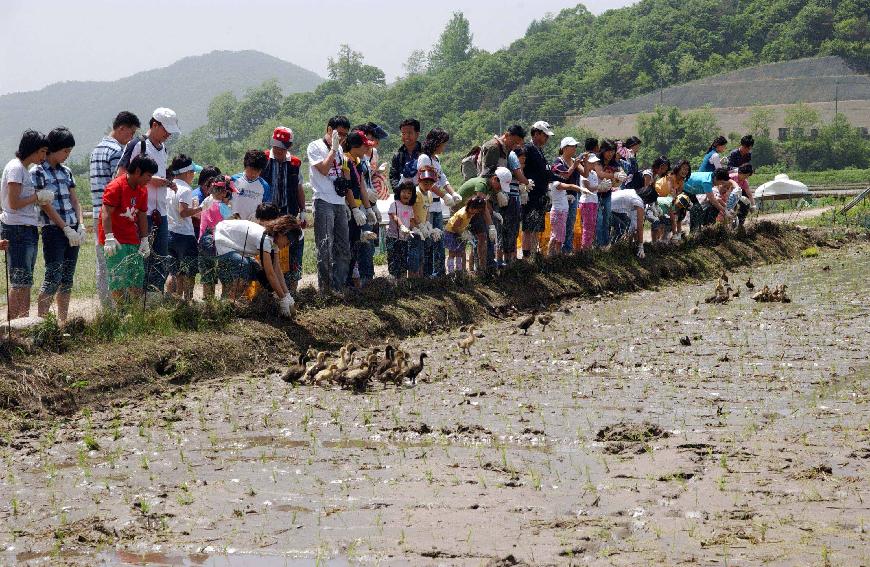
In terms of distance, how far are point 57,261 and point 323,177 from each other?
123 inches

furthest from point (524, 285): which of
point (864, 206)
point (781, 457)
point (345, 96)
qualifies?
point (345, 96)

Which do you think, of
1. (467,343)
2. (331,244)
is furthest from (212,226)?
(467,343)

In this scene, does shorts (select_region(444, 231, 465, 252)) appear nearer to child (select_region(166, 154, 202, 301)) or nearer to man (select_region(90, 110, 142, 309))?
child (select_region(166, 154, 202, 301))

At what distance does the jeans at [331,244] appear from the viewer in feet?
42.8

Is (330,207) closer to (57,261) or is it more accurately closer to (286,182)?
(286,182)

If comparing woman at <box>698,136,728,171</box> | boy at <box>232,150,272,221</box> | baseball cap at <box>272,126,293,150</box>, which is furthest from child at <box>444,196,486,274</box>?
woman at <box>698,136,728,171</box>

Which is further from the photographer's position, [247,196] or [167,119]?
[247,196]

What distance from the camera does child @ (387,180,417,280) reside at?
13867 mm

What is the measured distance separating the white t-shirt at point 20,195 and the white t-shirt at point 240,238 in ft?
6.15

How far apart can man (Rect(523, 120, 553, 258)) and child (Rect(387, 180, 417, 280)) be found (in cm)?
218

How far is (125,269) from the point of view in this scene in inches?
438

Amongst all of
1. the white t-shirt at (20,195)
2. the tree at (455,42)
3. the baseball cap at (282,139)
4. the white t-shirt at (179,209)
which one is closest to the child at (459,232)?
the baseball cap at (282,139)

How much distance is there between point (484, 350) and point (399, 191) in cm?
249

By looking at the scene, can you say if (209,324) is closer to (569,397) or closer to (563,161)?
(569,397)
